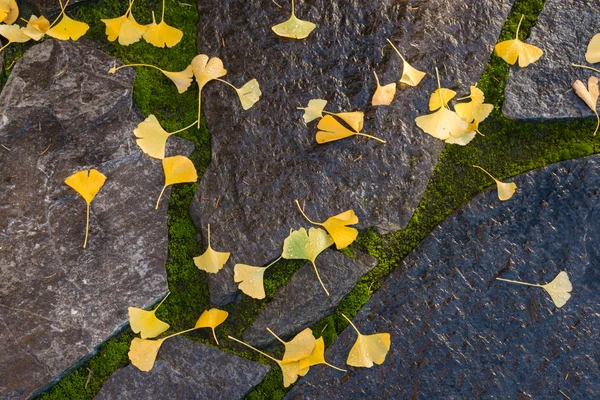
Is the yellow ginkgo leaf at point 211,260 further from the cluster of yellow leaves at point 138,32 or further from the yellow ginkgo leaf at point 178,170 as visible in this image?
the cluster of yellow leaves at point 138,32

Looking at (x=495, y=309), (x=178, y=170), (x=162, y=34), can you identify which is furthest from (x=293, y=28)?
(x=495, y=309)

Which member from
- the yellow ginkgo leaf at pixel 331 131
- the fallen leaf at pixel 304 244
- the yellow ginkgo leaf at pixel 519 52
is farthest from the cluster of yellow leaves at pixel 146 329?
the yellow ginkgo leaf at pixel 519 52

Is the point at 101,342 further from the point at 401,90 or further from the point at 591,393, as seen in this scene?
the point at 591,393

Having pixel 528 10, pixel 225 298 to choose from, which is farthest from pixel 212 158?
pixel 528 10

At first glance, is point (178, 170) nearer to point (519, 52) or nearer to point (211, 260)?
point (211, 260)

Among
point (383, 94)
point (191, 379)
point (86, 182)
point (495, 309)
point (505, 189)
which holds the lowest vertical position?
point (191, 379)

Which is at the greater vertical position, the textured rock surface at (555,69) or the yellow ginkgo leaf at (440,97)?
the textured rock surface at (555,69)

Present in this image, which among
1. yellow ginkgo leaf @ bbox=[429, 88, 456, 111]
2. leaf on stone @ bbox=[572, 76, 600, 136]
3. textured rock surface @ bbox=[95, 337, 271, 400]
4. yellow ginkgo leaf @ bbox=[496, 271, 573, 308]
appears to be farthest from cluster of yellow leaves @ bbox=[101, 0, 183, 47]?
yellow ginkgo leaf @ bbox=[496, 271, 573, 308]
